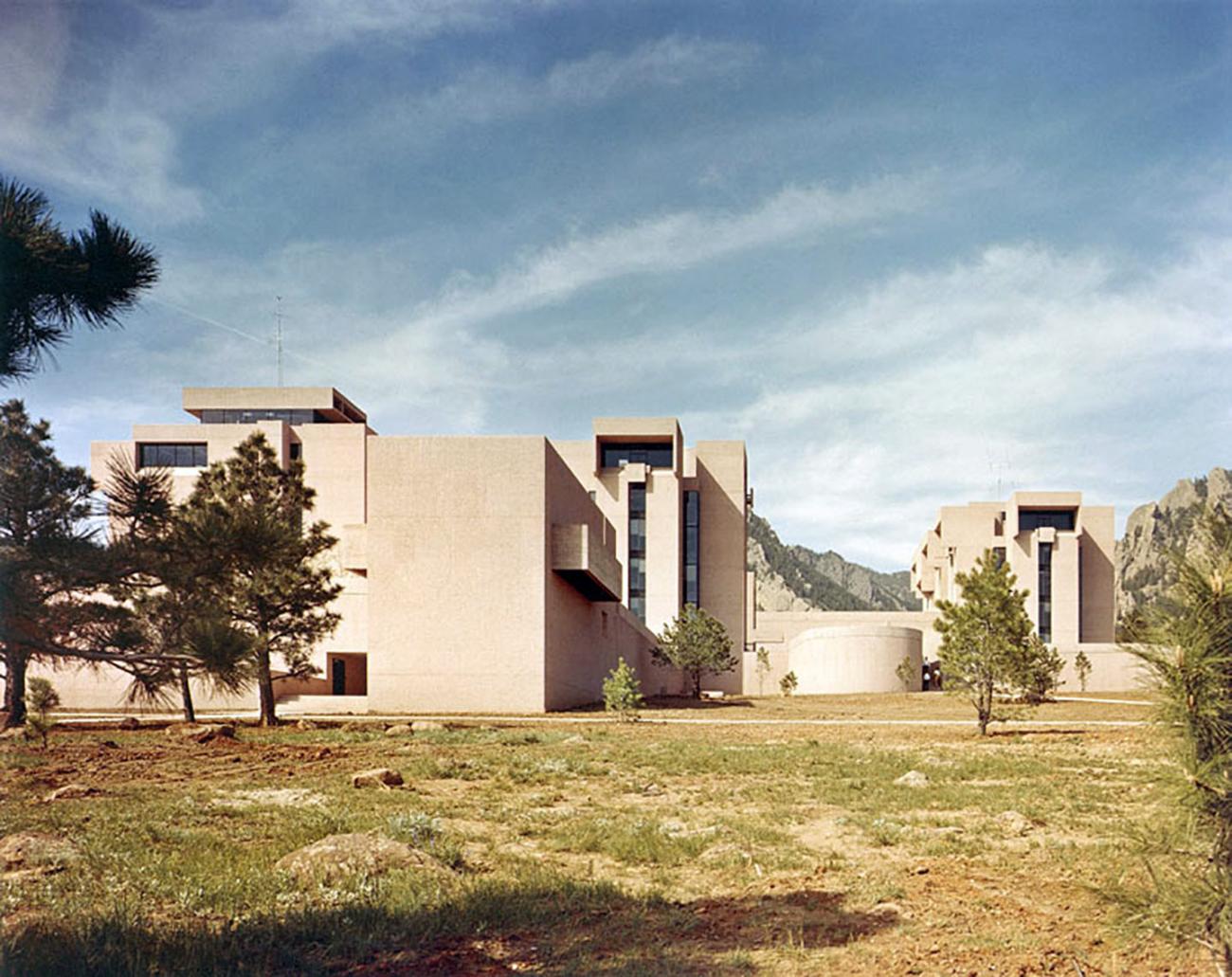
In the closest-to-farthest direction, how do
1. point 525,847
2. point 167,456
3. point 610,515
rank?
1. point 525,847
2. point 167,456
3. point 610,515

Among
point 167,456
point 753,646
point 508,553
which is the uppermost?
point 167,456

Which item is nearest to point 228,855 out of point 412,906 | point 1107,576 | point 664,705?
point 412,906

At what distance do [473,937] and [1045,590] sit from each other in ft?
287

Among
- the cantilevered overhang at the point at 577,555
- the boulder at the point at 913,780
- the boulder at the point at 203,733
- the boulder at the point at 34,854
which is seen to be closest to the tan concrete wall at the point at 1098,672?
the cantilevered overhang at the point at 577,555

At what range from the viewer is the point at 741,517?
77812mm

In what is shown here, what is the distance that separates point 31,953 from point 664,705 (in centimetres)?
3898

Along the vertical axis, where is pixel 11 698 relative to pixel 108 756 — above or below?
above

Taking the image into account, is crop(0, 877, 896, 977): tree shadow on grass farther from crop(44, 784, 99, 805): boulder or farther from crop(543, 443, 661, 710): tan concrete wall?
crop(543, 443, 661, 710): tan concrete wall

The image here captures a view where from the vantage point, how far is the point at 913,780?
15.0m

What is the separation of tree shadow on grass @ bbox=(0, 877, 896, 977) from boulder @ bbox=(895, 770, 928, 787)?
7.33m

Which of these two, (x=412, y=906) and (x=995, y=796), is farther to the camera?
(x=995, y=796)

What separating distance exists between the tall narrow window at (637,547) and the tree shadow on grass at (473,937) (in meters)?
66.8

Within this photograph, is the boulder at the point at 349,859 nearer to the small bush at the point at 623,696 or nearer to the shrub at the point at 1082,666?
the small bush at the point at 623,696

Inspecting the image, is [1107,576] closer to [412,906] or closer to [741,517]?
[741,517]
